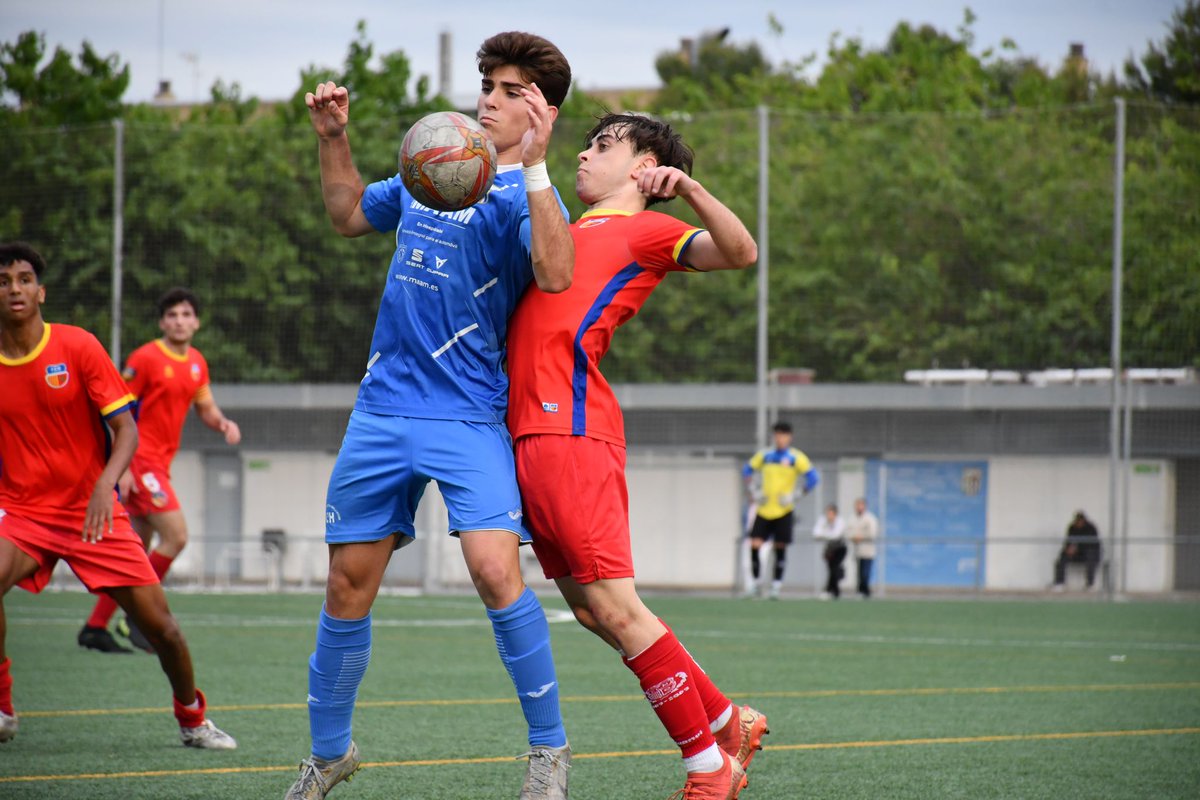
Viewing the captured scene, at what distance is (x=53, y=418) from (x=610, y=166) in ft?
9.49

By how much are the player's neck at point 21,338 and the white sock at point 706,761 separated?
3.39m

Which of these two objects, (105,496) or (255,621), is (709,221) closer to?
(105,496)

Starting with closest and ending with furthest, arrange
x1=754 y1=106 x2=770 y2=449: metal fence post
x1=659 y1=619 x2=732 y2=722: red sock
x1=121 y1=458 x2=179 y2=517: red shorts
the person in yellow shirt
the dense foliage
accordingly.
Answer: x1=659 y1=619 x2=732 y2=722: red sock, x1=121 y1=458 x2=179 y2=517: red shorts, the person in yellow shirt, x1=754 y1=106 x2=770 y2=449: metal fence post, the dense foliage

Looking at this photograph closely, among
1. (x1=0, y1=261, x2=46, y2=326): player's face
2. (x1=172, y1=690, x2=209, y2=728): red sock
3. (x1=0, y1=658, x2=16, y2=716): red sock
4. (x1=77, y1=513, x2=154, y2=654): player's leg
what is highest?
(x1=0, y1=261, x2=46, y2=326): player's face

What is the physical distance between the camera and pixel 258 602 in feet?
Answer: 56.8

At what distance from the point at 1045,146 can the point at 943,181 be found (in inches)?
74.0

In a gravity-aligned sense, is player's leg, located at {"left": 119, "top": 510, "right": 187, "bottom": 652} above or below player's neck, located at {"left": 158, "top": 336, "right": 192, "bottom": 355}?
below

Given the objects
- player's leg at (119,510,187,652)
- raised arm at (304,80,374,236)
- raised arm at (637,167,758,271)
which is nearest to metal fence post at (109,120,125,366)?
player's leg at (119,510,187,652)

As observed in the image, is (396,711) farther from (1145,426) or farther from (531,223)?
(1145,426)

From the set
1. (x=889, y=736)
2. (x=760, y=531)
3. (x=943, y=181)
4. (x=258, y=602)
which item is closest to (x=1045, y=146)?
(x=943, y=181)

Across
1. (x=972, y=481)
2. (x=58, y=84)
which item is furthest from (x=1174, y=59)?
(x=58, y=84)

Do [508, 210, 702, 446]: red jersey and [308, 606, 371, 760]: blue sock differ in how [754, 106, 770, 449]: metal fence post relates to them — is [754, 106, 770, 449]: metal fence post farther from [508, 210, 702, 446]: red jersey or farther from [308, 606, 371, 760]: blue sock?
[308, 606, 371, 760]: blue sock

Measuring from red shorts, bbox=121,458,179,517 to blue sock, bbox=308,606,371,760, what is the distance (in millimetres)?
6246

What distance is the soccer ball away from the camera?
4.32m
